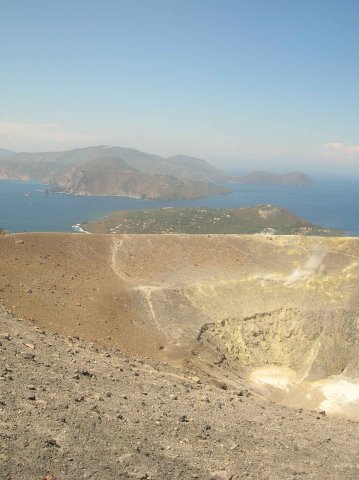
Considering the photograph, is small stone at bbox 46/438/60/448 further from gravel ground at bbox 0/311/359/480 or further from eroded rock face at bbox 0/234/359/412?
eroded rock face at bbox 0/234/359/412

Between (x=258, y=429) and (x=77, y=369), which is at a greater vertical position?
(x=77, y=369)

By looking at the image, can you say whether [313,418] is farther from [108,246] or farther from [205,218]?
[205,218]

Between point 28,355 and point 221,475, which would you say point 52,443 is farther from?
point 28,355

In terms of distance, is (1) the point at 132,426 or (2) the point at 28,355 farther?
(2) the point at 28,355

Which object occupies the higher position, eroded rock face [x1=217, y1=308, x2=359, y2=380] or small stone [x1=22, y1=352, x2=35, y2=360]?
small stone [x1=22, y1=352, x2=35, y2=360]

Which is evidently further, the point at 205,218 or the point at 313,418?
the point at 205,218

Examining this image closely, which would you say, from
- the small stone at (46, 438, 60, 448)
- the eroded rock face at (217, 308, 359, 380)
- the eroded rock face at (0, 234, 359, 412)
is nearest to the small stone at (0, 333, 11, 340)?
the eroded rock face at (0, 234, 359, 412)

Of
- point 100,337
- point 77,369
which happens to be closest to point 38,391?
point 77,369

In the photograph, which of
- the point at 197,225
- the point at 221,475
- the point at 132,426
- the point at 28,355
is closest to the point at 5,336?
the point at 28,355

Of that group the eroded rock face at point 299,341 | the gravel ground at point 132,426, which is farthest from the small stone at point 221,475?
the eroded rock face at point 299,341

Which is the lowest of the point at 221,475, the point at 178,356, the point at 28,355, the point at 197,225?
the point at 197,225

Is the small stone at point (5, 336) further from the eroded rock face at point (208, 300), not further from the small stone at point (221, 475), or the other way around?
the small stone at point (221, 475)
